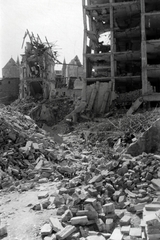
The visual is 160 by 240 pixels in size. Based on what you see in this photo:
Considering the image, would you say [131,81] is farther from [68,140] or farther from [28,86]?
[28,86]

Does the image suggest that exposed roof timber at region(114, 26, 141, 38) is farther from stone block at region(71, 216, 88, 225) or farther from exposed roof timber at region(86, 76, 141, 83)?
stone block at region(71, 216, 88, 225)

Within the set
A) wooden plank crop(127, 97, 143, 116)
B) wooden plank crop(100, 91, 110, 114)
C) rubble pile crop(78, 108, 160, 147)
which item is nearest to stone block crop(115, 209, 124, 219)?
rubble pile crop(78, 108, 160, 147)

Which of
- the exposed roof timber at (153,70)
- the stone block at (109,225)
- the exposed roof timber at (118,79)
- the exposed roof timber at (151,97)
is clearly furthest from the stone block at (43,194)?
the exposed roof timber at (118,79)

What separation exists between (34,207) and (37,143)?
478 cm

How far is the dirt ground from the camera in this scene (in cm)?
427

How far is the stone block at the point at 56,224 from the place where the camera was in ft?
13.7

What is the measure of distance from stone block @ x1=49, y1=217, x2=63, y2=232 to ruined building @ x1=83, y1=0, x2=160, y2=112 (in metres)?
13.1

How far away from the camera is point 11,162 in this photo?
26.3 feet

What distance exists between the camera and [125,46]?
23.1 m

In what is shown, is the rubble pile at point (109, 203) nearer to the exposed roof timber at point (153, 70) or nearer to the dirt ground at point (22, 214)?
the dirt ground at point (22, 214)

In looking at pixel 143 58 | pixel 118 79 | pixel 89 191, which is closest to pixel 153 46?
pixel 143 58

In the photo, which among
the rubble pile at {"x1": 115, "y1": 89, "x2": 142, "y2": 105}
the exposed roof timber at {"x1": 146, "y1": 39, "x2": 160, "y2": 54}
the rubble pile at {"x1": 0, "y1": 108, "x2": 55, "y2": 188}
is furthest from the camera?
the rubble pile at {"x1": 115, "y1": 89, "x2": 142, "y2": 105}

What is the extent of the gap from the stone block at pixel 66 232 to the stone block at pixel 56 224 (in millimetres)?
168

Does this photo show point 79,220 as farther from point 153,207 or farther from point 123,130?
point 123,130
